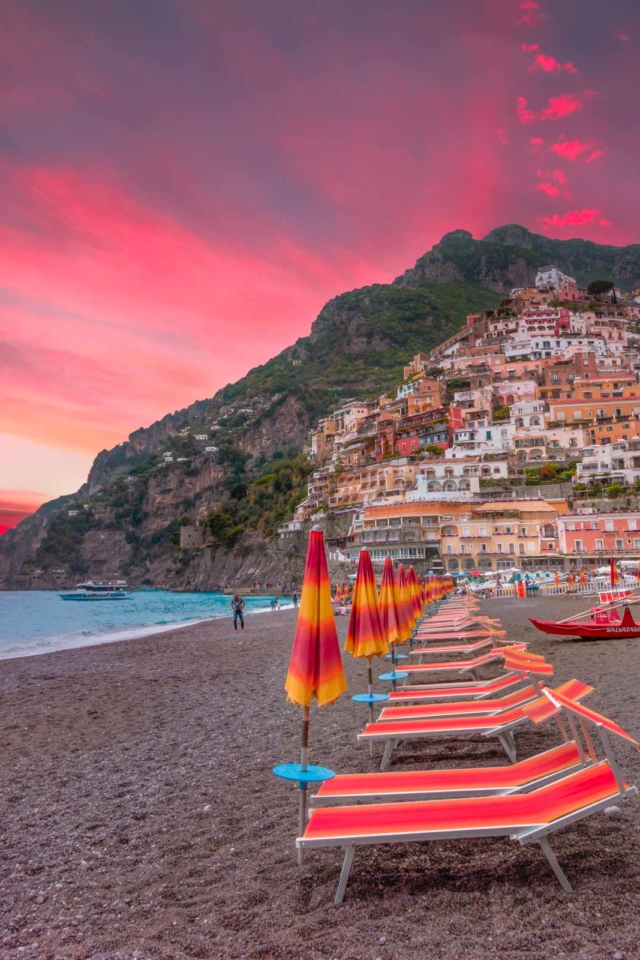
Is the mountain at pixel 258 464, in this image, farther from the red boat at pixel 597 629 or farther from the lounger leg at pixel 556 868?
the lounger leg at pixel 556 868

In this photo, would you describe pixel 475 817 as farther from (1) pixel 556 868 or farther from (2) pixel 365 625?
(2) pixel 365 625

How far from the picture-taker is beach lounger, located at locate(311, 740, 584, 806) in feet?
12.6

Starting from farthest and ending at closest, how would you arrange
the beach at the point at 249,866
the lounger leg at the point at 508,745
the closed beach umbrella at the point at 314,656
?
the lounger leg at the point at 508,745 < the closed beach umbrella at the point at 314,656 < the beach at the point at 249,866

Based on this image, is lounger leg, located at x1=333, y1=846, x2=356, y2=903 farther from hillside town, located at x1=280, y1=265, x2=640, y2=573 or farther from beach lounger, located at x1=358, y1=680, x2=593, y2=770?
hillside town, located at x1=280, y1=265, x2=640, y2=573

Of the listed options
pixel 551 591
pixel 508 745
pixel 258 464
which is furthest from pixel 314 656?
pixel 258 464

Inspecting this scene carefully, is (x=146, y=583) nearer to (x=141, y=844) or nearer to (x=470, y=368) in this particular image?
(x=470, y=368)

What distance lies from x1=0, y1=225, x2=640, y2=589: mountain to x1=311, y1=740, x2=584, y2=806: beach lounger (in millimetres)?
75628

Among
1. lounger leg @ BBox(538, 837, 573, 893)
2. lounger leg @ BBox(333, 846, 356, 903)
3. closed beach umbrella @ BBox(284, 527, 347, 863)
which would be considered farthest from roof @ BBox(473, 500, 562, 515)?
lounger leg @ BBox(333, 846, 356, 903)

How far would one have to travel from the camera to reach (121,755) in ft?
23.0

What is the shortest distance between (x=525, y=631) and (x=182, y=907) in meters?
16.6

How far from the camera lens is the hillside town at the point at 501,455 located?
180ft

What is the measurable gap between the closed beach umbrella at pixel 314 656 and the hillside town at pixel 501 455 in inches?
1868

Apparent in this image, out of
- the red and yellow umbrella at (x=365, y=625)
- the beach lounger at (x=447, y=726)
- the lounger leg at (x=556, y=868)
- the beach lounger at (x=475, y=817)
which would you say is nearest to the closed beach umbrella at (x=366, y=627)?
the red and yellow umbrella at (x=365, y=625)

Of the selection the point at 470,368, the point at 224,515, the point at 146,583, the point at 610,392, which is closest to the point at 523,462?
the point at 610,392
